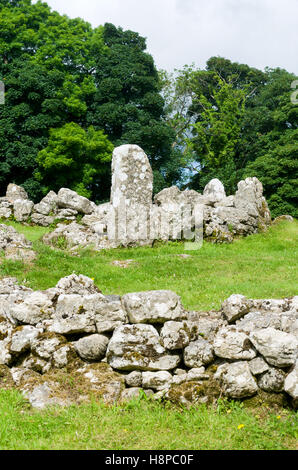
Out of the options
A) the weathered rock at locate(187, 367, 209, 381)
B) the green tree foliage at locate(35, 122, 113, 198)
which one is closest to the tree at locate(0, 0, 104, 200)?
the green tree foliage at locate(35, 122, 113, 198)

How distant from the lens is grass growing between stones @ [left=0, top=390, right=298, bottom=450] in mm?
4758

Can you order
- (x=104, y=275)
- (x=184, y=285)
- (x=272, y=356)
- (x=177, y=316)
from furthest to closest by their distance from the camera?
(x=104, y=275) → (x=184, y=285) → (x=177, y=316) → (x=272, y=356)

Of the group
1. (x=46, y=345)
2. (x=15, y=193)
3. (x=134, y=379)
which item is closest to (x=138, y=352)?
(x=134, y=379)

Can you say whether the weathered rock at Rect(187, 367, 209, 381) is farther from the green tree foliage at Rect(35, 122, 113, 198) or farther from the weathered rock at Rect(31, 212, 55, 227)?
the green tree foliage at Rect(35, 122, 113, 198)

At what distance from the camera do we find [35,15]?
33281 millimetres

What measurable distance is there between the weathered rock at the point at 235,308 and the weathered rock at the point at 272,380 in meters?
1.35

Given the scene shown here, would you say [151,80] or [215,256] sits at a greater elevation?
[151,80]

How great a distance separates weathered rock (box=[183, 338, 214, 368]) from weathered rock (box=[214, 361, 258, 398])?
1.13 ft

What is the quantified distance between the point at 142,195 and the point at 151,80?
18.9 meters

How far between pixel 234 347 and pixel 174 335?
0.82 m

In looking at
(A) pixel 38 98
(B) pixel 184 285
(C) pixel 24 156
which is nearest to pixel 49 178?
(C) pixel 24 156

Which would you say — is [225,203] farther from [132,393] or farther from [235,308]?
[132,393]

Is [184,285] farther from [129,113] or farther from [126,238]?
[129,113]

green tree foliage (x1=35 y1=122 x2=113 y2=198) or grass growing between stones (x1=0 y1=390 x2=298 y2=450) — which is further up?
green tree foliage (x1=35 y1=122 x2=113 y2=198)
